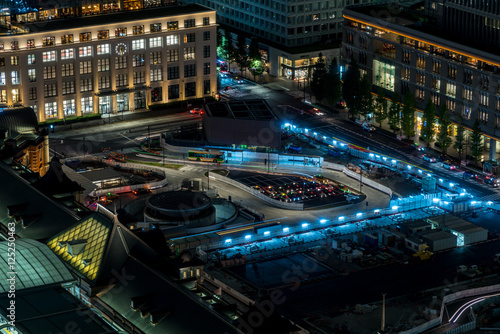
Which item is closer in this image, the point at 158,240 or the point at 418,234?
the point at 158,240

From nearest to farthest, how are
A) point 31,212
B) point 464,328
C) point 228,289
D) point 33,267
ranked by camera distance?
point 33,267 < point 31,212 < point 464,328 < point 228,289

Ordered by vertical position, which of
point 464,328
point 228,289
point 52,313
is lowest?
point 464,328

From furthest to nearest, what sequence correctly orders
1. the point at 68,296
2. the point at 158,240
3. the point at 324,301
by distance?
the point at 324,301 → the point at 158,240 → the point at 68,296

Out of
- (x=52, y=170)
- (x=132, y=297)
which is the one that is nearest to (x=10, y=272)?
(x=132, y=297)

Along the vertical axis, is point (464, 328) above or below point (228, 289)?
below

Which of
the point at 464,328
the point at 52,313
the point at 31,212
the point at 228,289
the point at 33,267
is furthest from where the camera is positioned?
the point at 228,289

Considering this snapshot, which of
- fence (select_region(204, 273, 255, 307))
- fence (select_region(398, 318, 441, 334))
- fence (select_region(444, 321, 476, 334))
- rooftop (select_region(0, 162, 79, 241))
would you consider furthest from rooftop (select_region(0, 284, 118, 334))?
fence (select_region(444, 321, 476, 334))

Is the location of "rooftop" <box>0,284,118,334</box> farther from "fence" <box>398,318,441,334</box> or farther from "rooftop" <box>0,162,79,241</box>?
"fence" <box>398,318,441,334</box>

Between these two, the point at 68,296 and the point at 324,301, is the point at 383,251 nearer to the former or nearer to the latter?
the point at 324,301

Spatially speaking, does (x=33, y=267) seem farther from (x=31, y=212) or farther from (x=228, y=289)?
(x=228, y=289)

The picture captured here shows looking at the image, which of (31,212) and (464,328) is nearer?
(31,212)

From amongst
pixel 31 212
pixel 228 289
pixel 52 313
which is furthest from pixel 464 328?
pixel 31 212
